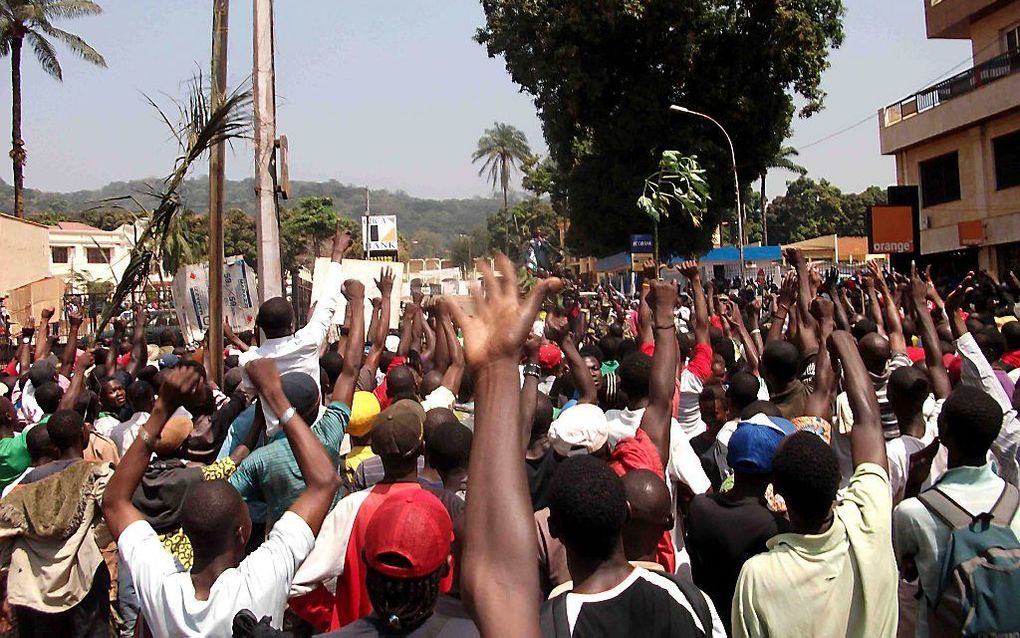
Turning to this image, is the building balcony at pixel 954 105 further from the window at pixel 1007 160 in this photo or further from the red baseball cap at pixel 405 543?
the red baseball cap at pixel 405 543

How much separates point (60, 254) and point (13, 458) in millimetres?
54831

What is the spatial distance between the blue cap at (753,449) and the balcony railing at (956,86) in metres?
26.8

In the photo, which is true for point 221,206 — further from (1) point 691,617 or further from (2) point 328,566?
(1) point 691,617

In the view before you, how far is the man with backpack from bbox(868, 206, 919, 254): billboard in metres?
28.2

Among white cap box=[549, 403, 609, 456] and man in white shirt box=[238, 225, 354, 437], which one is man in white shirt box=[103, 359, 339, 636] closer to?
white cap box=[549, 403, 609, 456]

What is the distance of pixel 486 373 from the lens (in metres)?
1.94

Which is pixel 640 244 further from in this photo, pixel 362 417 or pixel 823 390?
pixel 362 417

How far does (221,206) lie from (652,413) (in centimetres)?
478

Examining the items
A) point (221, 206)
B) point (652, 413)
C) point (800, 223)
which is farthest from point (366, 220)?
point (652, 413)

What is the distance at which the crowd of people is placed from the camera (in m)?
2.28

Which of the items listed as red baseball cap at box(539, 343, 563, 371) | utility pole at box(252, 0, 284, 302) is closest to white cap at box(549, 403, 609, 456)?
red baseball cap at box(539, 343, 563, 371)

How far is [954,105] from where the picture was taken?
2819 centimetres

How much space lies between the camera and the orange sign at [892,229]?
29422 mm

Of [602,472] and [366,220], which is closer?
[602,472]
